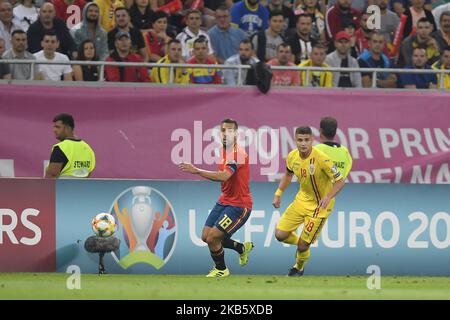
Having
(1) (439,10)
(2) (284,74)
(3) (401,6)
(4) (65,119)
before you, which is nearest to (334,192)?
(4) (65,119)

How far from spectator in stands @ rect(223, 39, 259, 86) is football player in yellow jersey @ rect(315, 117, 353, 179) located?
11.4ft

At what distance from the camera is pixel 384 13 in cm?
2033

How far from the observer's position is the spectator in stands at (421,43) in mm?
19781

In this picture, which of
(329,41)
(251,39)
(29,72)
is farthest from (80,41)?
(329,41)

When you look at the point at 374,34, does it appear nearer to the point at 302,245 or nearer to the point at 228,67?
the point at 228,67

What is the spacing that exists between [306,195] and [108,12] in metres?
5.63

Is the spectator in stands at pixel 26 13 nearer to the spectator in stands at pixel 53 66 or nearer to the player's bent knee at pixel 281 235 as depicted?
the spectator in stands at pixel 53 66

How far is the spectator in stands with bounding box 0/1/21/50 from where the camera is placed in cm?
1833

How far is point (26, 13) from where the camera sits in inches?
736

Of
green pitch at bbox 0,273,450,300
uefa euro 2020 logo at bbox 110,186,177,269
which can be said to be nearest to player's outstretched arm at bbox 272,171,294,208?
green pitch at bbox 0,273,450,300

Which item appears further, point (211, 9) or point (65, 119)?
point (211, 9)

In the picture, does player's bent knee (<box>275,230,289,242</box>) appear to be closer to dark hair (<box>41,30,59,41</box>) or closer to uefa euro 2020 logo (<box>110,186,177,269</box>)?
uefa euro 2020 logo (<box>110,186,177,269</box>)

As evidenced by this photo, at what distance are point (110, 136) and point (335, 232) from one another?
407 cm

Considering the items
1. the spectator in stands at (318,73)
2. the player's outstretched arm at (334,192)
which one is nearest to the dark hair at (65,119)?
the player's outstretched arm at (334,192)
